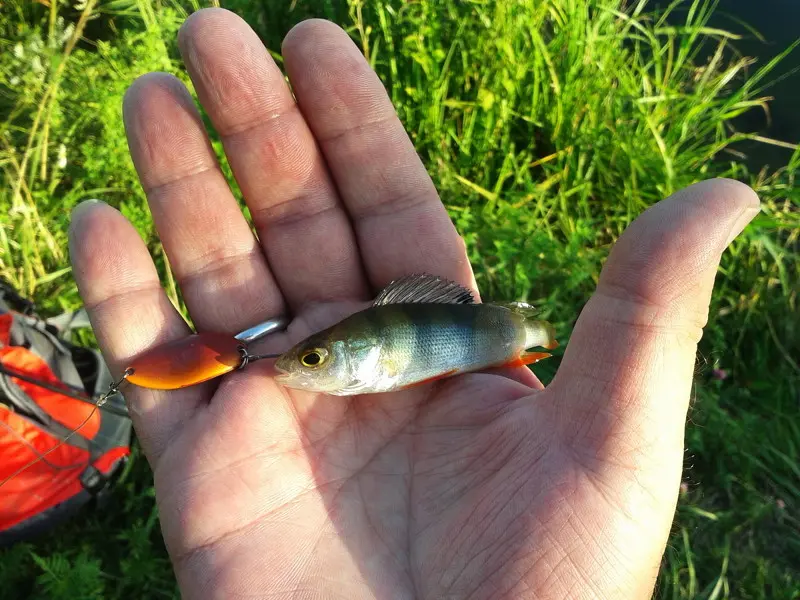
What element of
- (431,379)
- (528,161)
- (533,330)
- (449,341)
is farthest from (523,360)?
(528,161)

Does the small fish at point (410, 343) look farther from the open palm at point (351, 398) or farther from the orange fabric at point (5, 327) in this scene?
the orange fabric at point (5, 327)

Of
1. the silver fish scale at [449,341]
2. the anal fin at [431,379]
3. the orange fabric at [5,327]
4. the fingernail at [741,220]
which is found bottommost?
the anal fin at [431,379]

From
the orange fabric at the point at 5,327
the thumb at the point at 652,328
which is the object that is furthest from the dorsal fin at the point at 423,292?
the orange fabric at the point at 5,327

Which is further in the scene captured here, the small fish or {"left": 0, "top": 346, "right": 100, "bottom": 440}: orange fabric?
{"left": 0, "top": 346, "right": 100, "bottom": 440}: orange fabric

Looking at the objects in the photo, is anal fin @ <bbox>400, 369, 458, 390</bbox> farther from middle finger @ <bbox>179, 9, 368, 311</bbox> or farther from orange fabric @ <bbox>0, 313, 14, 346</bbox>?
orange fabric @ <bbox>0, 313, 14, 346</bbox>

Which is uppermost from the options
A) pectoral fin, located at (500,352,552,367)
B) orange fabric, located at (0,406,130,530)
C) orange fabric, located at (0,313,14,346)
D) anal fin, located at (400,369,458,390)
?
orange fabric, located at (0,313,14,346)

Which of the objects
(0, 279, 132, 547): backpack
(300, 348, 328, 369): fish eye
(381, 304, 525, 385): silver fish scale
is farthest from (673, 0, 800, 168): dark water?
(0, 279, 132, 547): backpack
